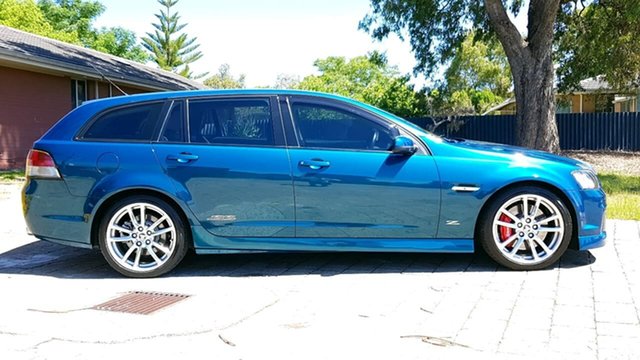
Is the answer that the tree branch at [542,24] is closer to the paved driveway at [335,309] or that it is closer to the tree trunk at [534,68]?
the tree trunk at [534,68]

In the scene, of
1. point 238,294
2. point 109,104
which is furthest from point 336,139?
point 109,104

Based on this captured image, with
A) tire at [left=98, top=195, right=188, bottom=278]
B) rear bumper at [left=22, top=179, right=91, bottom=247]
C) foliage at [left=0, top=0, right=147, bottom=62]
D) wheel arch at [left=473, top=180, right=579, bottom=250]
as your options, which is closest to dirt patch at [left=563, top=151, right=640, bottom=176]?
wheel arch at [left=473, top=180, right=579, bottom=250]

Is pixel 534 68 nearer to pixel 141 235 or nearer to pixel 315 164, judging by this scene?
pixel 315 164

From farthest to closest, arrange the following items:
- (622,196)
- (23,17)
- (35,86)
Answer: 1. (23,17)
2. (35,86)
3. (622,196)

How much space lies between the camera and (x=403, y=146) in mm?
5039

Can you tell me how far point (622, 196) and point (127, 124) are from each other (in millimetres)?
8423

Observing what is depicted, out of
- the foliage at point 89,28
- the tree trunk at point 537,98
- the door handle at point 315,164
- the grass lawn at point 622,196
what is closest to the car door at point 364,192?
the door handle at point 315,164

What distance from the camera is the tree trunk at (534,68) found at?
1479cm

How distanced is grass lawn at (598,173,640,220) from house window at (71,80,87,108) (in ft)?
50.8

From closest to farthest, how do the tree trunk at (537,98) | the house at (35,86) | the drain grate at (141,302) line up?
the drain grate at (141,302) → the tree trunk at (537,98) → the house at (35,86)

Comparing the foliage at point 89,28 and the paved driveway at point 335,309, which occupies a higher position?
the foliage at point 89,28

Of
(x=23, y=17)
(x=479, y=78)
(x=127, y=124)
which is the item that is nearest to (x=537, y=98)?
(x=127, y=124)

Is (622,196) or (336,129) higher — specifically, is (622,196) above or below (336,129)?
below

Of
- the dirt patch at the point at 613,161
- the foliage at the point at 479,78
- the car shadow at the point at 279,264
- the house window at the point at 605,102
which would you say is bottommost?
the car shadow at the point at 279,264
